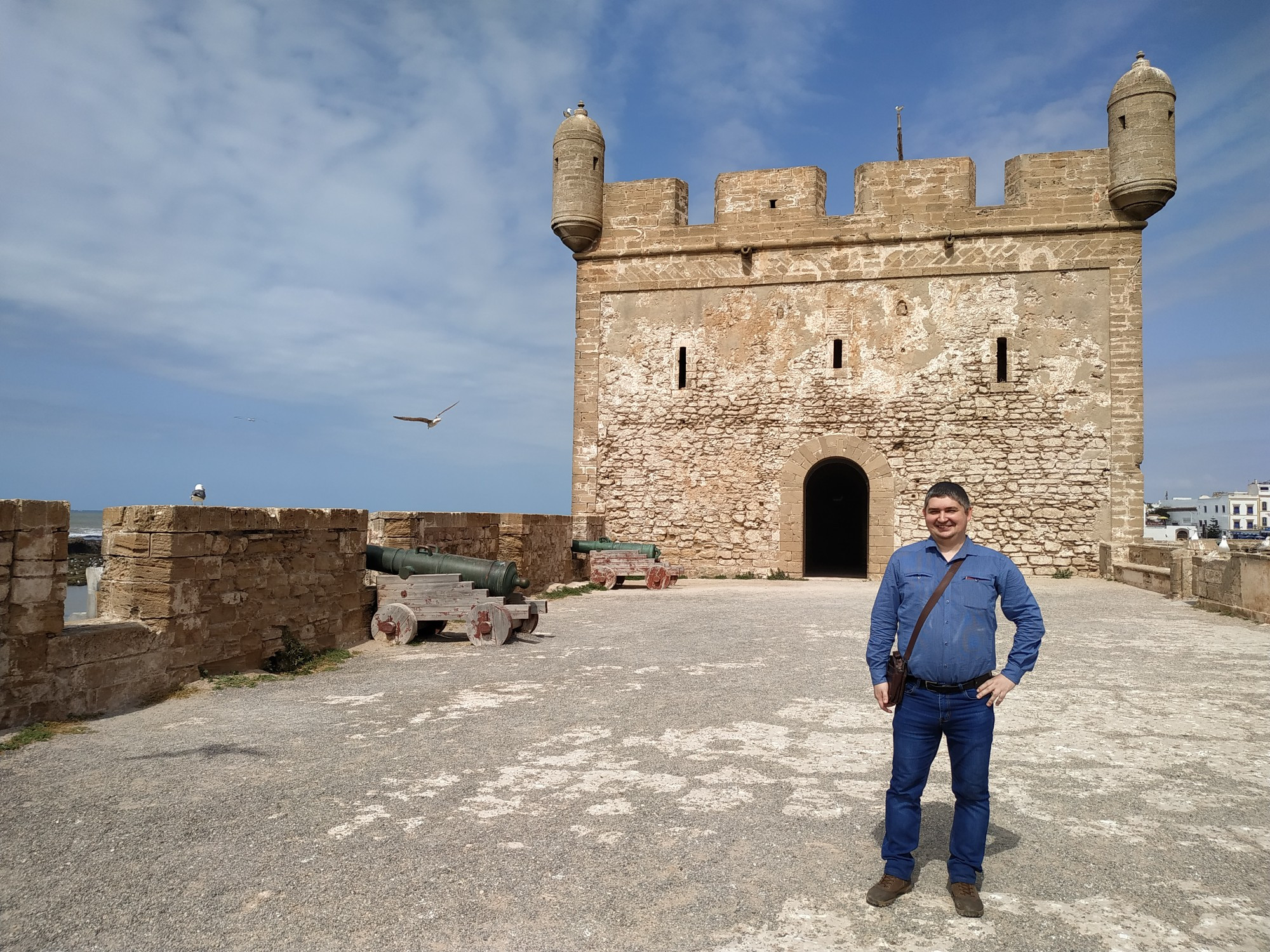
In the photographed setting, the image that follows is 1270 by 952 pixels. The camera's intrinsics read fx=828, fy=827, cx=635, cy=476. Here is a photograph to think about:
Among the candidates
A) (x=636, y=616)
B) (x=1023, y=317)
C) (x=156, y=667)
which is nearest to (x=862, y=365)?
(x=1023, y=317)

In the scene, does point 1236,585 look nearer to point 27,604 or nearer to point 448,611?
point 448,611

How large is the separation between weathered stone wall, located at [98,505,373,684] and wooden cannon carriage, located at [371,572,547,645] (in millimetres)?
337

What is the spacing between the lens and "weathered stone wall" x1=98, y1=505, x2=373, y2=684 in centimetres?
541

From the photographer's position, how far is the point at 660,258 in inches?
613

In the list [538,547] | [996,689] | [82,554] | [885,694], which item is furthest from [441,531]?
[82,554]

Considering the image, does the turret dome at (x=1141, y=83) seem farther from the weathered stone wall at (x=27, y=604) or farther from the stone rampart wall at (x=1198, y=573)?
the weathered stone wall at (x=27, y=604)

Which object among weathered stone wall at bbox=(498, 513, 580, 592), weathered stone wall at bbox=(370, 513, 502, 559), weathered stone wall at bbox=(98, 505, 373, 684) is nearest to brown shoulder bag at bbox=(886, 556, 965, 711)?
weathered stone wall at bbox=(98, 505, 373, 684)

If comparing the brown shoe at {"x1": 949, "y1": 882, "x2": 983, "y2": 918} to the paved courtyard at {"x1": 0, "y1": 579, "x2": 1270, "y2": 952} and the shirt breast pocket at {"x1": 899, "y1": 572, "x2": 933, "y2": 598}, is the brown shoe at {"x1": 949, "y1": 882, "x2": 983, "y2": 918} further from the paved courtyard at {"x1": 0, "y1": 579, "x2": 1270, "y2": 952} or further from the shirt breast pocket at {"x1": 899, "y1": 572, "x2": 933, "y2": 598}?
the shirt breast pocket at {"x1": 899, "y1": 572, "x2": 933, "y2": 598}

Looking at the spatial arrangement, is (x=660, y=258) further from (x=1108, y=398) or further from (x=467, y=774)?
(x=467, y=774)

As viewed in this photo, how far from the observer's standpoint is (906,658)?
2760 mm

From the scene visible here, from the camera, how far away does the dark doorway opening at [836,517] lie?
19.7m

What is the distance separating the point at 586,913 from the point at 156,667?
3993 mm

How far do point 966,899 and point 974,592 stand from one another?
3.12 feet

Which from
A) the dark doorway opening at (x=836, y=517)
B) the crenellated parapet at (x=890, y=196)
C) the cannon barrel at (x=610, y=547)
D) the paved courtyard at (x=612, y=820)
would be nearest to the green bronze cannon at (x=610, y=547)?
the cannon barrel at (x=610, y=547)
